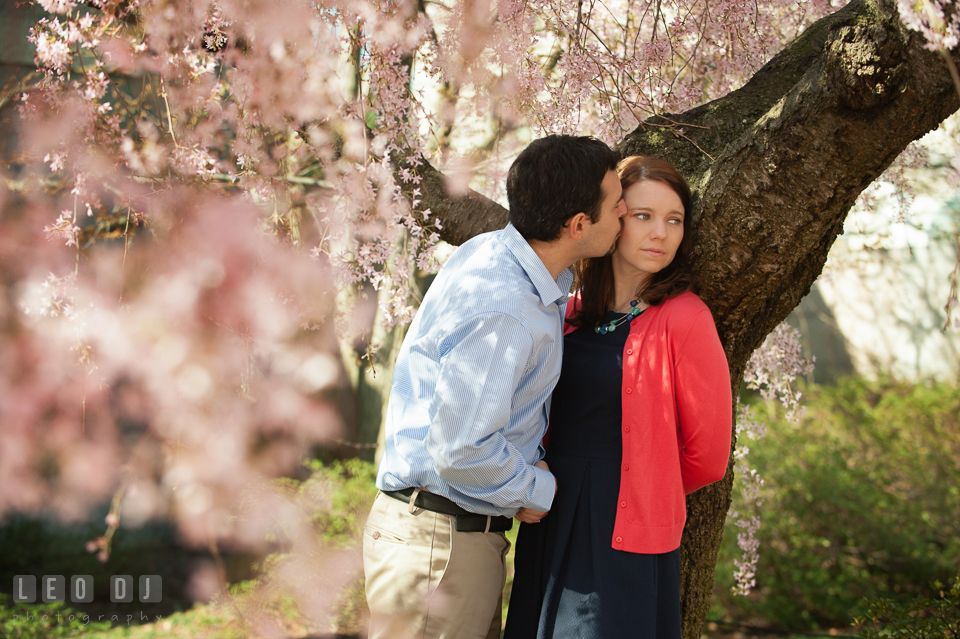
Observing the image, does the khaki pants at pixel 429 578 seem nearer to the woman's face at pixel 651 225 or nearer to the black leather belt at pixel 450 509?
the black leather belt at pixel 450 509

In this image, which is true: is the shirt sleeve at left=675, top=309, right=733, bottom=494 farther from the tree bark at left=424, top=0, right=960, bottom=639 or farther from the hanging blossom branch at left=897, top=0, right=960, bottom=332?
the hanging blossom branch at left=897, top=0, right=960, bottom=332

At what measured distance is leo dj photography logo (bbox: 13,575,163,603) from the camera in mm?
4176

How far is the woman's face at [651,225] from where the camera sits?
60.2 inches

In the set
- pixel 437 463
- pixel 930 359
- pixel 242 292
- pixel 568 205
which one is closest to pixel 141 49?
pixel 242 292

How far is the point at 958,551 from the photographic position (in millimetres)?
3754

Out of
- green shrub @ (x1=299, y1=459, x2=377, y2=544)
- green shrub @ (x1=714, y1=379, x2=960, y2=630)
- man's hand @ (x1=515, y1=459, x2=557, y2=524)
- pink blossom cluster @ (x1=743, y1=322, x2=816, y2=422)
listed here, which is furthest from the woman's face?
green shrub @ (x1=714, y1=379, x2=960, y2=630)

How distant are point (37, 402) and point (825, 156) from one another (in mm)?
4132

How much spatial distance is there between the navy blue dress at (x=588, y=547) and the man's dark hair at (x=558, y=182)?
0.31 metres

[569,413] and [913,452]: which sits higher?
[569,413]

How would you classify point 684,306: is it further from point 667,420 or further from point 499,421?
point 499,421

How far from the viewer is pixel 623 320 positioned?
156cm

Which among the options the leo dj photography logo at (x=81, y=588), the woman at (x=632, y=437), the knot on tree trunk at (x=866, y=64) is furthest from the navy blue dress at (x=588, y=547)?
the leo dj photography logo at (x=81, y=588)

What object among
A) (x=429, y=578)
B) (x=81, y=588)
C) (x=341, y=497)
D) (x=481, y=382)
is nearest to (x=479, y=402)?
(x=481, y=382)

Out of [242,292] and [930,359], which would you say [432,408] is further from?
[930,359]
